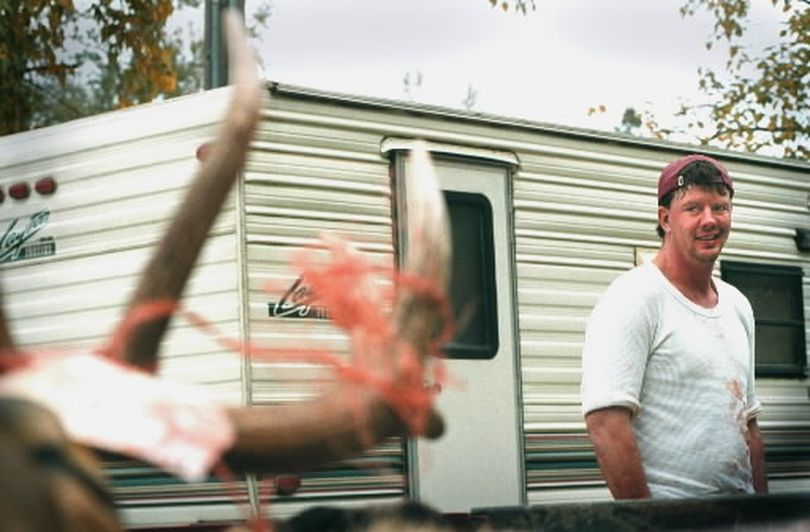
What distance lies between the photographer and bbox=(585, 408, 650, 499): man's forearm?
184 inches

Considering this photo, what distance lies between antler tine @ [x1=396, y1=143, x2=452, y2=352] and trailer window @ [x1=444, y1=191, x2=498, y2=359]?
7.97 meters

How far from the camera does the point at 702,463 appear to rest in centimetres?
477

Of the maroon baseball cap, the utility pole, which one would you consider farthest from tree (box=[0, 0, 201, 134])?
the maroon baseball cap

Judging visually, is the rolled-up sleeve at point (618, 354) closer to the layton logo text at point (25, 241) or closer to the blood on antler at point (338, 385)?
the blood on antler at point (338, 385)

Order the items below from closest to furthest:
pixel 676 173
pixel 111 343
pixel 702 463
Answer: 1. pixel 111 343
2. pixel 702 463
3. pixel 676 173

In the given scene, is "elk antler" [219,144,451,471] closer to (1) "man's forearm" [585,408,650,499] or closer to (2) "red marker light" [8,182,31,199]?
(1) "man's forearm" [585,408,650,499]

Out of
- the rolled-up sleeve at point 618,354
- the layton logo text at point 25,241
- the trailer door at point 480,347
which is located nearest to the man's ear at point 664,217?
the rolled-up sleeve at point 618,354

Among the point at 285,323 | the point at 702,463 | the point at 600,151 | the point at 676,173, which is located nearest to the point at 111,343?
the point at 702,463

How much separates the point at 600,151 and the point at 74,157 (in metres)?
3.40

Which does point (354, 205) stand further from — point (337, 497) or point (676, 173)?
point (676, 173)

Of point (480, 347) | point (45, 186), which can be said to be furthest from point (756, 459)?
point (45, 186)

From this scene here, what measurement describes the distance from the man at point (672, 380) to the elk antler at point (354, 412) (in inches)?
111

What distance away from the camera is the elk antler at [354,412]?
191 cm

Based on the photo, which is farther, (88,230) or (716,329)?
(88,230)
